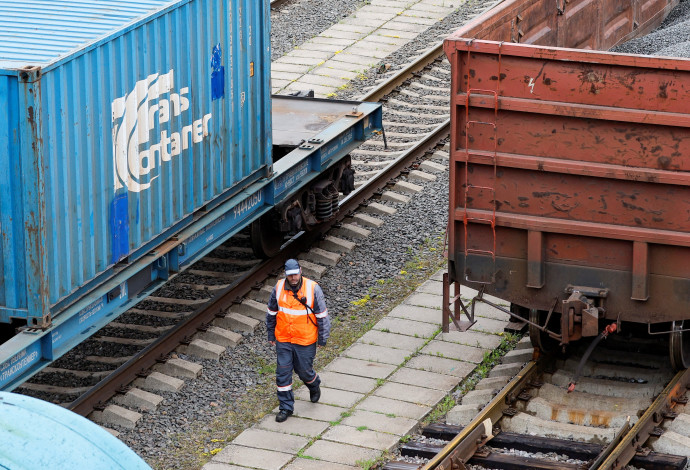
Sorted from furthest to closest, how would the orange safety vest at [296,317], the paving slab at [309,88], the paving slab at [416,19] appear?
1. the paving slab at [416,19]
2. the paving slab at [309,88]
3. the orange safety vest at [296,317]

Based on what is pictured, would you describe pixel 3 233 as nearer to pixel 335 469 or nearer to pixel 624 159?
pixel 335 469

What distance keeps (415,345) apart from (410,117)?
611 cm

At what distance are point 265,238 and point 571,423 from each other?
4358 mm

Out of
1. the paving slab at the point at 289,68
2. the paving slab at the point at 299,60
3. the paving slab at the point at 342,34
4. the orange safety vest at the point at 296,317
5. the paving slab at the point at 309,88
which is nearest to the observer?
the orange safety vest at the point at 296,317

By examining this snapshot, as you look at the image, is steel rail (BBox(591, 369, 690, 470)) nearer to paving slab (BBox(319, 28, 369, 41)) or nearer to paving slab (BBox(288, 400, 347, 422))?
paving slab (BBox(288, 400, 347, 422))

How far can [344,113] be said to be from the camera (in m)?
14.3

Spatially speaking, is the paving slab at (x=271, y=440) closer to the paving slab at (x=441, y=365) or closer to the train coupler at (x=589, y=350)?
the paving slab at (x=441, y=365)

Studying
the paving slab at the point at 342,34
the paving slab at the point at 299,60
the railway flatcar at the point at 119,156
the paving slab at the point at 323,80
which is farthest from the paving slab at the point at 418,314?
the paving slab at the point at 342,34

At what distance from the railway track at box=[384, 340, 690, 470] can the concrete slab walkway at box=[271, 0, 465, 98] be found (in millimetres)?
8236

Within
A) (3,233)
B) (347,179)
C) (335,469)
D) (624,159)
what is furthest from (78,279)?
(347,179)

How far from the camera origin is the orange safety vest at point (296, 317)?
9891 millimetres

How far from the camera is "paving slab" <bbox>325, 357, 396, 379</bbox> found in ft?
35.4

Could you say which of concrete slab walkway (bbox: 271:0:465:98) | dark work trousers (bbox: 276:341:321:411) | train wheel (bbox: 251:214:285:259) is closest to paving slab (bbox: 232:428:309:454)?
dark work trousers (bbox: 276:341:321:411)

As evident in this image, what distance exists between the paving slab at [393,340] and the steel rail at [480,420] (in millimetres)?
1301
